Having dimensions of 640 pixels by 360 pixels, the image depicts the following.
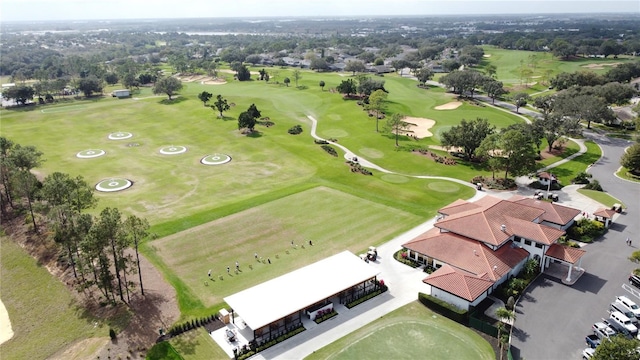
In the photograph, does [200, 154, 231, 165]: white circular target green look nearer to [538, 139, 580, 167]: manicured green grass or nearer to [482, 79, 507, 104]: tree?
[538, 139, 580, 167]: manicured green grass

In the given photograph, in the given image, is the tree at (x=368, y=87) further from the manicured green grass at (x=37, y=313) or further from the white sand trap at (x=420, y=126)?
the manicured green grass at (x=37, y=313)

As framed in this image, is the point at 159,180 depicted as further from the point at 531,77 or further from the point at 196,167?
the point at 531,77

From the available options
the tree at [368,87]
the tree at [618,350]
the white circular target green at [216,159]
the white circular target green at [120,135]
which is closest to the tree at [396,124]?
the tree at [368,87]

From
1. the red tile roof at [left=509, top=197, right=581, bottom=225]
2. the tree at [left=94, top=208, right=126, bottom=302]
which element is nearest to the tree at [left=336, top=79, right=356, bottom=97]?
the red tile roof at [left=509, top=197, right=581, bottom=225]

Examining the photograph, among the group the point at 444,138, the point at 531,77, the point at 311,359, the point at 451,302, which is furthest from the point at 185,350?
the point at 531,77

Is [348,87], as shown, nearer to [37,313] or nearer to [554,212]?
[554,212]
